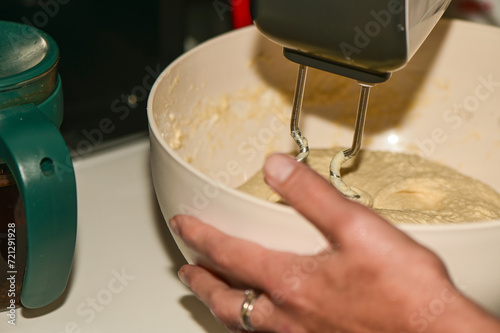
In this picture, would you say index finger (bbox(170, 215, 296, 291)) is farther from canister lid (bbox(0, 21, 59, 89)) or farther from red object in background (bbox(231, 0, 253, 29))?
red object in background (bbox(231, 0, 253, 29))

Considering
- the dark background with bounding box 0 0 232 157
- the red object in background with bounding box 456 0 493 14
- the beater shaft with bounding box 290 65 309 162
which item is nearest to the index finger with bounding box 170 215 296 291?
the beater shaft with bounding box 290 65 309 162

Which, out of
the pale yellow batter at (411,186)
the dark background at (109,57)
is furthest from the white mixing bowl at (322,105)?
the dark background at (109,57)

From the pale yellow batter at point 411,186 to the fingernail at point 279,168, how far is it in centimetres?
26

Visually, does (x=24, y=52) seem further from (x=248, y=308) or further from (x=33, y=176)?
(x=248, y=308)

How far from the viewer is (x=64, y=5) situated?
0.77 m

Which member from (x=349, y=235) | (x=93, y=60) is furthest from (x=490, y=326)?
(x=93, y=60)

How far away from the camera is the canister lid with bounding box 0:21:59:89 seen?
0.55 meters

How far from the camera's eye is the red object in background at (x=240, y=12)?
0.87m

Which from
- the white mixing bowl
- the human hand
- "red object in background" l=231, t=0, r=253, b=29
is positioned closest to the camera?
the human hand

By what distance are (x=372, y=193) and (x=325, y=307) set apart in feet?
1.06

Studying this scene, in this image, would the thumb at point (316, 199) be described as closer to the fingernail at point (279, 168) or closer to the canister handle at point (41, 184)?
the fingernail at point (279, 168)

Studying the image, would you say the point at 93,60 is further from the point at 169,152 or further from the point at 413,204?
the point at 413,204

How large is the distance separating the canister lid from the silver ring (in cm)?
28

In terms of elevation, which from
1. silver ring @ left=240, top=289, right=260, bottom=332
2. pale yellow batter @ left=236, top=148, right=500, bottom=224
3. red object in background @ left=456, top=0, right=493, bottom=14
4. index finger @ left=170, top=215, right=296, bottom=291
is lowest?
pale yellow batter @ left=236, top=148, right=500, bottom=224
